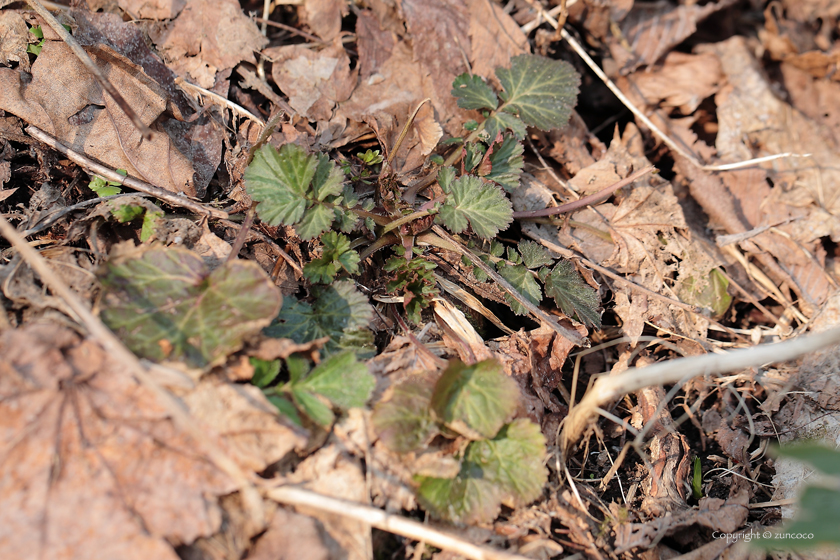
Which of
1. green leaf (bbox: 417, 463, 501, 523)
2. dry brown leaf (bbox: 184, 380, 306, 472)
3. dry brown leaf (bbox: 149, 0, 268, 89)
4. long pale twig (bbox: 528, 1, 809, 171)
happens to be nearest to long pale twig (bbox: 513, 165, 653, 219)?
A: long pale twig (bbox: 528, 1, 809, 171)

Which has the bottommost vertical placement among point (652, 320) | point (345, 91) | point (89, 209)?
point (652, 320)

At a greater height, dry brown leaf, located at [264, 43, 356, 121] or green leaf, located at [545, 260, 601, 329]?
dry brown leaf, located at [264, 43, 356, 121]

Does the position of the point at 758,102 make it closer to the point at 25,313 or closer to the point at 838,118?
the point at 838,118

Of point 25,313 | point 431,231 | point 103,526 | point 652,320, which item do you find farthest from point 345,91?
point 103,526

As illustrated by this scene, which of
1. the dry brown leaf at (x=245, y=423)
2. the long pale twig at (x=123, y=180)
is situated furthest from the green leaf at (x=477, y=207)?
the dry brown leaf at (x=245, y=423)

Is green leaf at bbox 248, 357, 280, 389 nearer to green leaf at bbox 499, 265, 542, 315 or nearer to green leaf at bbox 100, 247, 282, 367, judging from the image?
green leaf at bbox 100, 247, 282, 367

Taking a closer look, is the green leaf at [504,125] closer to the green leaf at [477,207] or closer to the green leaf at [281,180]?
the green leaf at [477,207]
